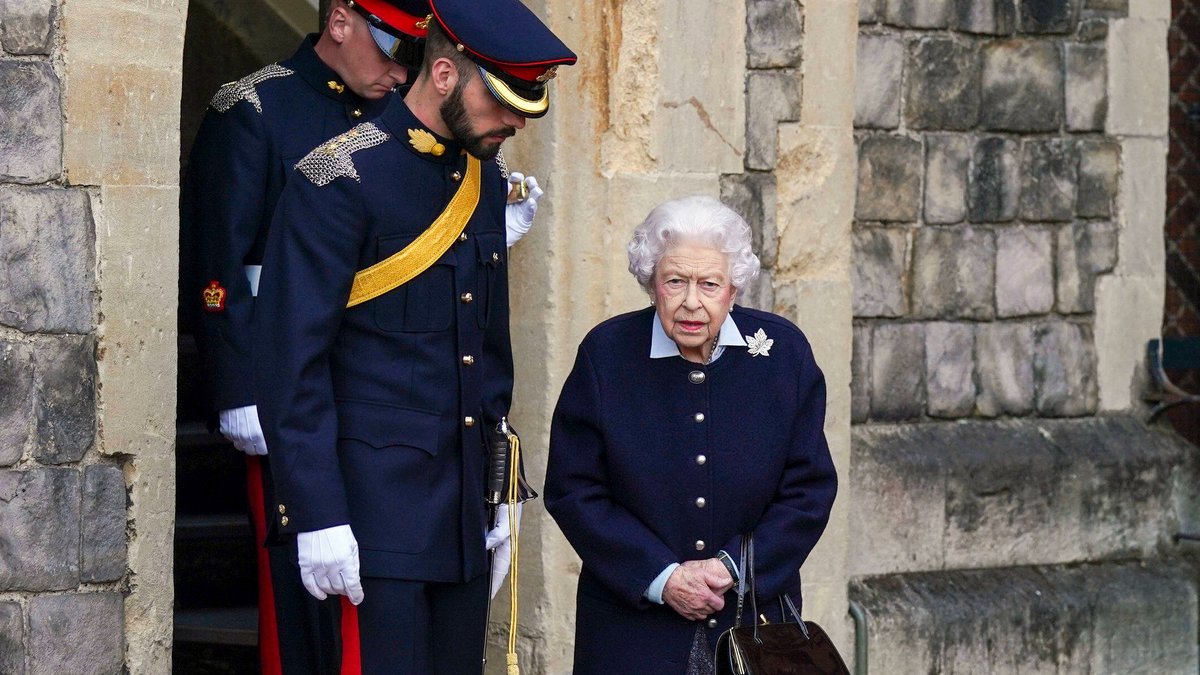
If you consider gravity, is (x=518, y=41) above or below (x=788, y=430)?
above

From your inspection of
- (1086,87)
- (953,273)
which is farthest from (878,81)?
(1086,87)

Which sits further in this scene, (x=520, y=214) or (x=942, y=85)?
(x=942, y=85)

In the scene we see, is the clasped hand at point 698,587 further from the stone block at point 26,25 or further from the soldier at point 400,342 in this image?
the stone block at point 26,25

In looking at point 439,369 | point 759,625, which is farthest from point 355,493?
point 759,625

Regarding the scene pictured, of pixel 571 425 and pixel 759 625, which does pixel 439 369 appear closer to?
pixel 571 425

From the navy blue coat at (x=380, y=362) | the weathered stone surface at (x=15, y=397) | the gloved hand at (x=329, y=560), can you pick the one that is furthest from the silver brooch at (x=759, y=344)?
the weathered stone surface at (x=15, y=397)

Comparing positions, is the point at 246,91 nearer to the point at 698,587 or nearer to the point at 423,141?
the point at 423,141

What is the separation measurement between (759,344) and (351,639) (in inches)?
35.7

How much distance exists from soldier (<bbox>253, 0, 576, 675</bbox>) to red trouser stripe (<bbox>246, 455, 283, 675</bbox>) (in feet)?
2.05

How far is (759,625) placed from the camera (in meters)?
3.16

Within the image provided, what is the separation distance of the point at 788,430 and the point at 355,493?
2.58 ft

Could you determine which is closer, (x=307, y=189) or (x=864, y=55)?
(x=307, y=189)

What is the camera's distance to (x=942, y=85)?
198 inches

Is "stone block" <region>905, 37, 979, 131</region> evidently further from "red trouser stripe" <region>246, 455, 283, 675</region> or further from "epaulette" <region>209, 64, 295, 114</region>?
"red trouser stripe" <region>246, 455, 283, 675</region>
